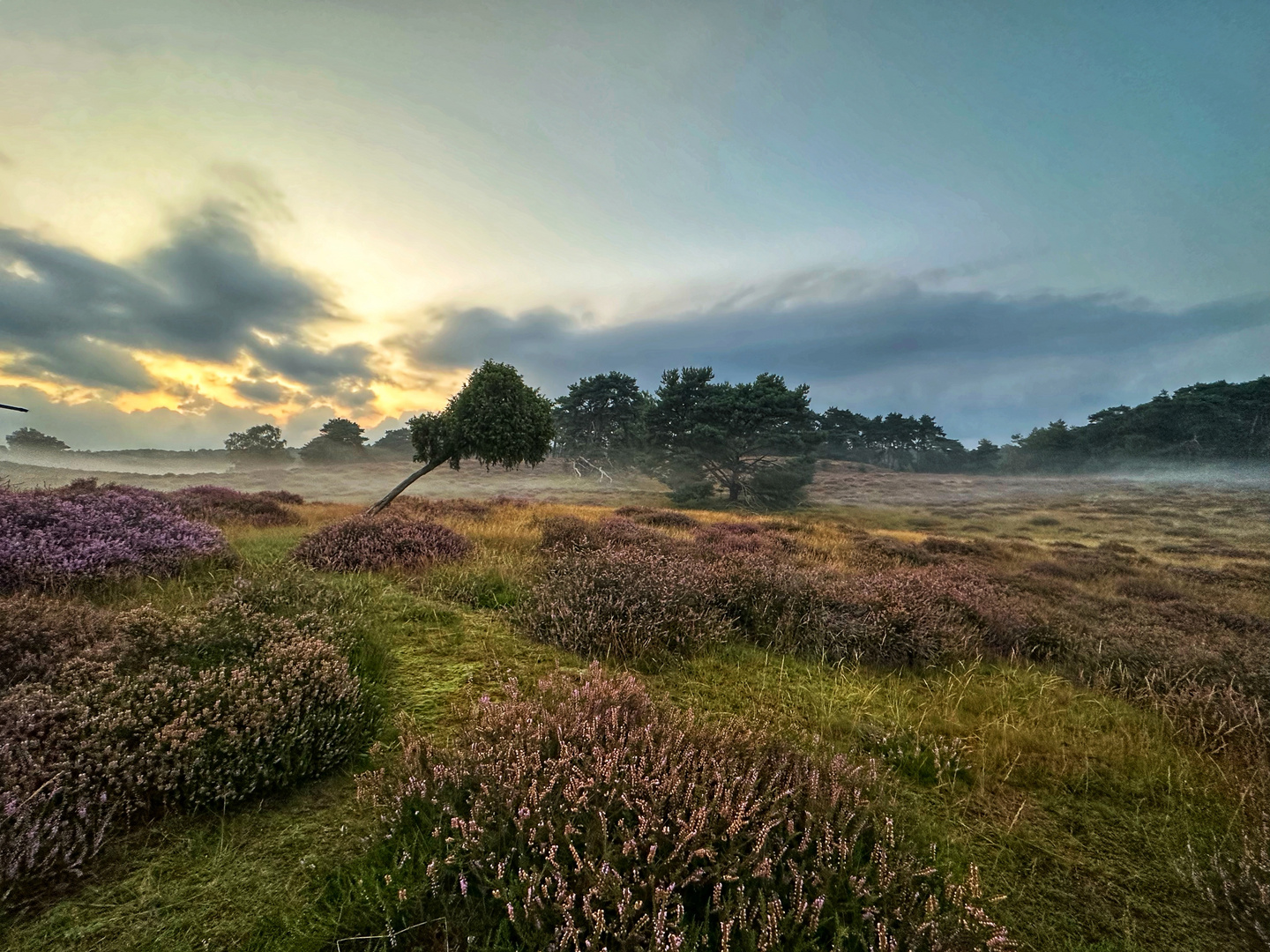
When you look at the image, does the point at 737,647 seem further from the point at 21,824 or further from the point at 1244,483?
the point at 1244,483

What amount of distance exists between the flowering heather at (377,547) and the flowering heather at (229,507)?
5341 mm

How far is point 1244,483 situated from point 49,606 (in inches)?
1106

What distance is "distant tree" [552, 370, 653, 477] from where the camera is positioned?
1706 inches

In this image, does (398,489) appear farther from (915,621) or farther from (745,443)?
(745,443)

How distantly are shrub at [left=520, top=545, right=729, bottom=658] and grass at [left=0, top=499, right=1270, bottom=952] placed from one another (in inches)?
10.8

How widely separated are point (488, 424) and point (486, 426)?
0.08m

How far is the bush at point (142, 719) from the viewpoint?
7.07ft

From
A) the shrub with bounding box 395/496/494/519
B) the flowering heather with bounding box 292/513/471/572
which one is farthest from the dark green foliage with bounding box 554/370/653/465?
the flowering heather with bounding box 292/513/471/572

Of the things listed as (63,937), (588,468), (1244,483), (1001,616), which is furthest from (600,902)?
(588,468)

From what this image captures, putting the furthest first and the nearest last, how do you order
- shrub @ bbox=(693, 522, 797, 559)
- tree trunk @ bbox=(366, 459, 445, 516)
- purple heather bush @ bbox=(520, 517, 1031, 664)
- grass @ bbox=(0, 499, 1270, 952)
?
tree trunk @ bbox=(366, 459, 445, 516), shrub @ bbox=(693, 522, 797, 559), purple heather bush @ bbox=(520, 517, 1031, 664), grass @ bbox=(0, 499, 1270, 952)

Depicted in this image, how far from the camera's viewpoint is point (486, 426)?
14672mm

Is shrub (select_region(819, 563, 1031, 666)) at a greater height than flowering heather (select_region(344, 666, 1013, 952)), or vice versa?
flowering heather (select_region(344, 666, 1013, 952))

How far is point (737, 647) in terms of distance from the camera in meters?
5.45

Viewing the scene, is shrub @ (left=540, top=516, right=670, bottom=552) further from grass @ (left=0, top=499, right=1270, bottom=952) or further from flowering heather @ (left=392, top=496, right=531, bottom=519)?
flowering heather @ (left=392, top=496, right=531, bottom=519)
